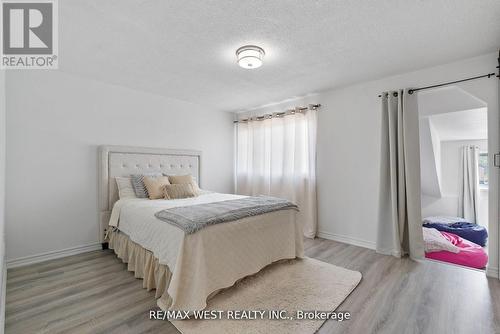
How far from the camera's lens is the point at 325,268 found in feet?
8.05

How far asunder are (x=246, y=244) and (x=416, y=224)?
2153mm

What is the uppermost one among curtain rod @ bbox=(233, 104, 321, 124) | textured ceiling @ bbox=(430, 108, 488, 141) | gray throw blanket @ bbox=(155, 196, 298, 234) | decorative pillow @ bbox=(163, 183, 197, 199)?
curtain rod @ bbox=(233, 104, 321, 124)

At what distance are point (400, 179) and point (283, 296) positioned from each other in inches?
80.3

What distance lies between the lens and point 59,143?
2.79 m

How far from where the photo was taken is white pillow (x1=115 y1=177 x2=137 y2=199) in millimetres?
3020

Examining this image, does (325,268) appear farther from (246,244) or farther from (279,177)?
(279,177)

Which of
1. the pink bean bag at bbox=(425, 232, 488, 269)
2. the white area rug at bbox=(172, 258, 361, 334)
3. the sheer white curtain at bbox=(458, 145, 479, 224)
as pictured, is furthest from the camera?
the sheer white curtain at bbox=(458, 145, 479, 224)

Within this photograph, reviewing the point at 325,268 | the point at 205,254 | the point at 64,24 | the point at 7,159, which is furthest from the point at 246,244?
the point at 7,159

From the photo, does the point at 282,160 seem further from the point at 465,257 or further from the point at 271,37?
the point at 465,257

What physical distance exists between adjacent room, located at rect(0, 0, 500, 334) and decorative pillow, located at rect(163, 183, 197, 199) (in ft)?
0.10

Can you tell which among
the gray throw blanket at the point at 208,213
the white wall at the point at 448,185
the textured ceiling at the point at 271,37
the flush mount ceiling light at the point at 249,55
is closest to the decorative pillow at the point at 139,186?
the gray throw blanket at the point at 208,213

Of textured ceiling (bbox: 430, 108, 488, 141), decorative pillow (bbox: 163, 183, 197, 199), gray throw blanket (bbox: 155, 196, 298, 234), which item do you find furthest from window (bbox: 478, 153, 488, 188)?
decorative pillow (bbox: 163, 183, 197, 199)

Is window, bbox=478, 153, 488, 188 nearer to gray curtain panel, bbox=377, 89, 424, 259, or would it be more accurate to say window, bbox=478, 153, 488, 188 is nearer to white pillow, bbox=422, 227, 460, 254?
white pillow, bbox=422, 227, 460, 254

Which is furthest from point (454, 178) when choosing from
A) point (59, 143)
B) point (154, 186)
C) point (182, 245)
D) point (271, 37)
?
point (59, 143)
